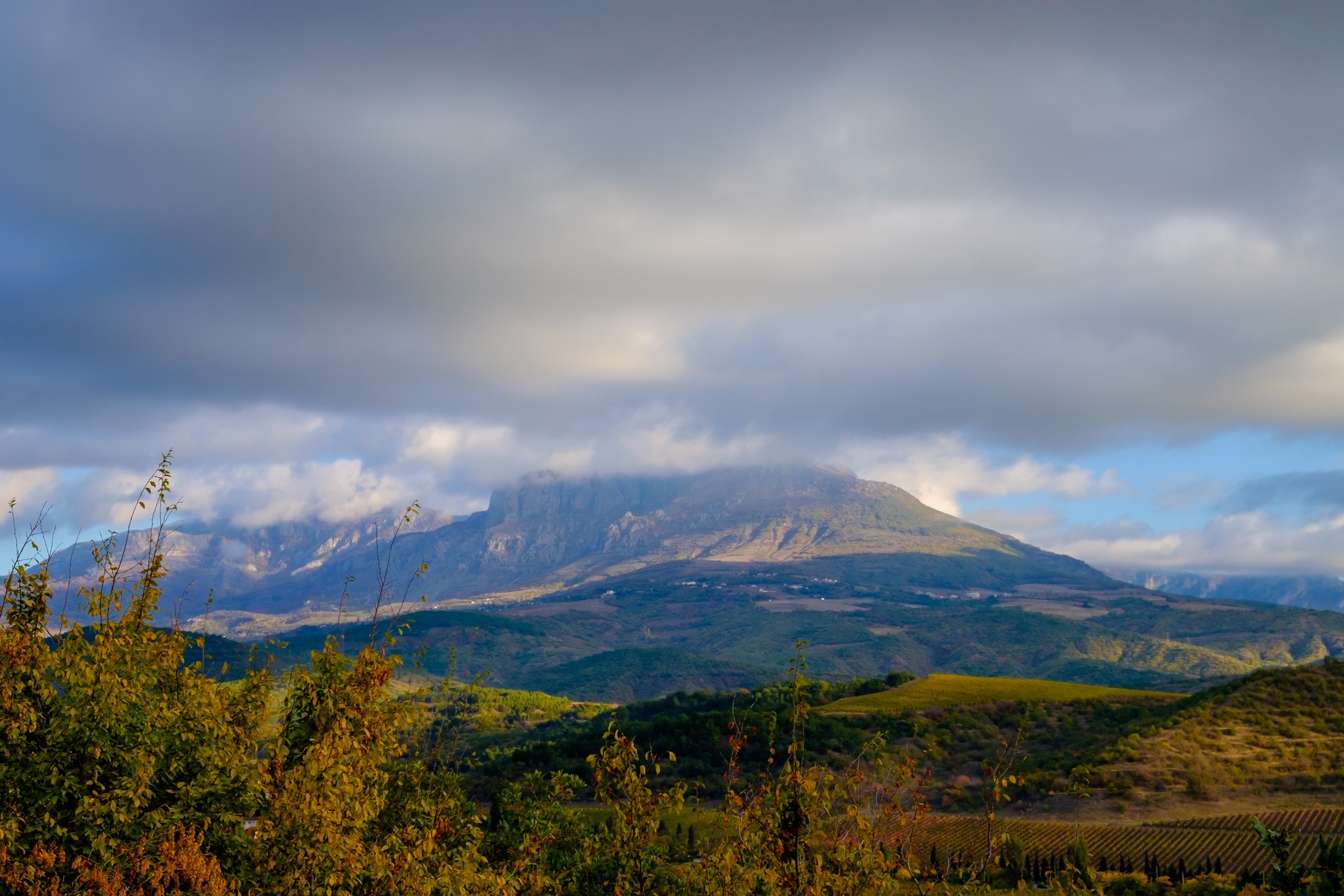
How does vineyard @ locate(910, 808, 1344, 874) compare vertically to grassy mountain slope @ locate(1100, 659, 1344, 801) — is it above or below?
below

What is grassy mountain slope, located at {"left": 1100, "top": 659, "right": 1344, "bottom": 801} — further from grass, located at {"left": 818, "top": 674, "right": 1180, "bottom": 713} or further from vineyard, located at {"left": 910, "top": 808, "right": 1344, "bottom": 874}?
grass, located at {"left": 818, "top": 674, "right": 1180, "bottom": 713}

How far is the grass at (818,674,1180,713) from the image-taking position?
12100 cm

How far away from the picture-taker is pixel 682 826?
2884 inches

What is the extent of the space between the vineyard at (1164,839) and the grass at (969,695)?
45.9m

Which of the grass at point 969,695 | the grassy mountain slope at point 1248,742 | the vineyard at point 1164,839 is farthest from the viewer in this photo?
the grass at point 969,695

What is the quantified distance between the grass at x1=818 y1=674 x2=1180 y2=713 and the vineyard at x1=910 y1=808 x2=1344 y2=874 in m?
45.9

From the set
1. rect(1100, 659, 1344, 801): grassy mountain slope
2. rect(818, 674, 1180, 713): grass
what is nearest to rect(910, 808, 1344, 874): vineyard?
rect(1100, 659, 1344, 801): grassy mountain slope

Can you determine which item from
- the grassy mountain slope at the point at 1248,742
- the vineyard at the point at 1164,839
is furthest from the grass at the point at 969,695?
the vineyard at the point at 1164,839

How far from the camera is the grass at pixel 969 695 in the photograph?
12100cm

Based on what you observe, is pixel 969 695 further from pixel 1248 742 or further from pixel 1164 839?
pixel 1164 839

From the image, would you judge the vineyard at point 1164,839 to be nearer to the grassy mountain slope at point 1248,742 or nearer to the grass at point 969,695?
the grassy mountain slope at point 1248,742

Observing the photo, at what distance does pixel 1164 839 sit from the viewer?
6525 cm

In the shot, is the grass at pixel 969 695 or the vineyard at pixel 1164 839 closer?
the vineyard at pixel 1164 839

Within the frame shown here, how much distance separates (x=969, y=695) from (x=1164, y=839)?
2512 inches
